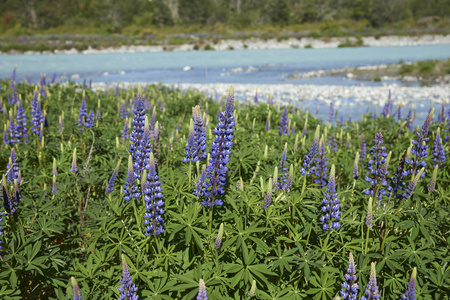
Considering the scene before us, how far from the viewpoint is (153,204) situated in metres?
2.48

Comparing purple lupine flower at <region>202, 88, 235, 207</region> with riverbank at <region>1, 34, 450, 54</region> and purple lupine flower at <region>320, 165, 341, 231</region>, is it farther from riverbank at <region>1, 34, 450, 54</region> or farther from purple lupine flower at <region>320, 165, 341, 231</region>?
riverbank at <region>1, 34, 450, 54</region>

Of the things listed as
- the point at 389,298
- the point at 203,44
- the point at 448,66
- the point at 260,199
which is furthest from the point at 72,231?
the point at 203,44

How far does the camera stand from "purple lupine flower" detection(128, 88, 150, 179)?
284cm

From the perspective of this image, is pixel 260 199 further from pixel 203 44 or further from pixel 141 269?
pixel 203 44

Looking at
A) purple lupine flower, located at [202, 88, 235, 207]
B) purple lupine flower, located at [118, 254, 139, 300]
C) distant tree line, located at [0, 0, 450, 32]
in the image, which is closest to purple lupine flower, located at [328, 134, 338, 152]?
purple lupine flower, located at [202, 88, 235, 207]

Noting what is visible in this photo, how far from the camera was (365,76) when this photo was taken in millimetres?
22141

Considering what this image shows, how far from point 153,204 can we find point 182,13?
74.4 metres

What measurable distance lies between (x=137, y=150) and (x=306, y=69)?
25.1 metres

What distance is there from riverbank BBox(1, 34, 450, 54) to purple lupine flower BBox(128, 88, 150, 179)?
39.4 m

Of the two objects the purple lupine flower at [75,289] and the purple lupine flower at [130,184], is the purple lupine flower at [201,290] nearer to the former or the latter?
the purple lupine flower at [75,289]

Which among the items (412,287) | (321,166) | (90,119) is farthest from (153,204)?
(90,119)

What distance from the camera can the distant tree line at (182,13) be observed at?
63156 mm

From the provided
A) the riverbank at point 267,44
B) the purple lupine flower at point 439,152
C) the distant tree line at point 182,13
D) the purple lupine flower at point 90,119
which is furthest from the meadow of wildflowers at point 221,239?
the distant tree line at point 182,13

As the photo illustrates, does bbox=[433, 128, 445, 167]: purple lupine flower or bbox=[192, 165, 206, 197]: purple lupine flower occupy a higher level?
bbox=[192, 165, 206, 197]: purple lupine flower
